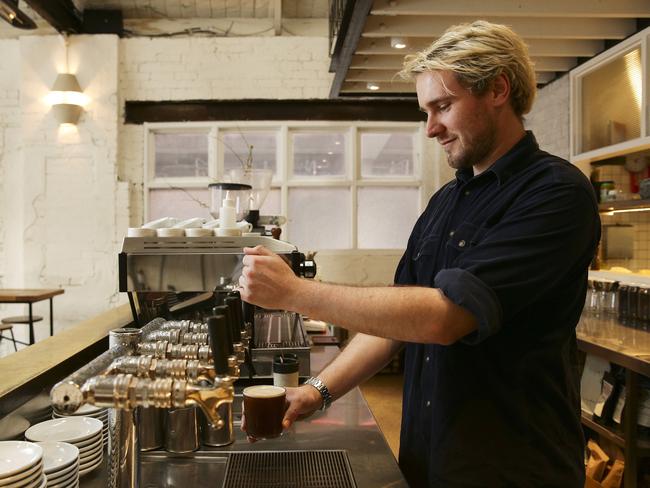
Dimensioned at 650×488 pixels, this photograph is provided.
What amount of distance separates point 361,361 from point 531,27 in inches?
124

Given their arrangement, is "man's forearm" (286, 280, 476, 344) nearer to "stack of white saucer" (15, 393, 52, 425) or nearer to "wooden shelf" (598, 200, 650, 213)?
"stack of white saucer" (15, 393, 52, 425)

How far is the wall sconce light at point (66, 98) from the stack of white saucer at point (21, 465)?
512cm

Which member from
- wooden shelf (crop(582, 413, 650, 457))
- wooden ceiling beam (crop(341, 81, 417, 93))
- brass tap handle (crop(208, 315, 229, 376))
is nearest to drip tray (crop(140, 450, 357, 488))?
brass tap handle (crop(208, 315, 229, 376))

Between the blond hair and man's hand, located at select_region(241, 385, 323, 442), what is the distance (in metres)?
0.84

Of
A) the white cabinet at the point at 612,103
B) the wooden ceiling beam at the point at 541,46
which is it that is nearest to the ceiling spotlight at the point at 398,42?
the wooden ceiling beam at the point at 541,46

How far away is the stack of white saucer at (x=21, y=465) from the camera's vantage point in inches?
37.4

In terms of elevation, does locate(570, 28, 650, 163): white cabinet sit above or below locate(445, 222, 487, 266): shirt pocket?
above

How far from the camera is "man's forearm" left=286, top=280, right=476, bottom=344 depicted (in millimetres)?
1117

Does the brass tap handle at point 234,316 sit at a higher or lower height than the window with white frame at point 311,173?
lower

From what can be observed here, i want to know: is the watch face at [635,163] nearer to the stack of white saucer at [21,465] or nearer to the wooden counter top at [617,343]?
the wooden counter top at [617,343]

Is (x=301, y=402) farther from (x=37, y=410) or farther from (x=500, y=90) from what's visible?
(x=500, y=90)

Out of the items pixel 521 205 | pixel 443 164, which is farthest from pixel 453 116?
pixel 443 164

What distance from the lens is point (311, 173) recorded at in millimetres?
6043

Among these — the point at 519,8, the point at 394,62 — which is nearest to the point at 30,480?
the point at 519,8
